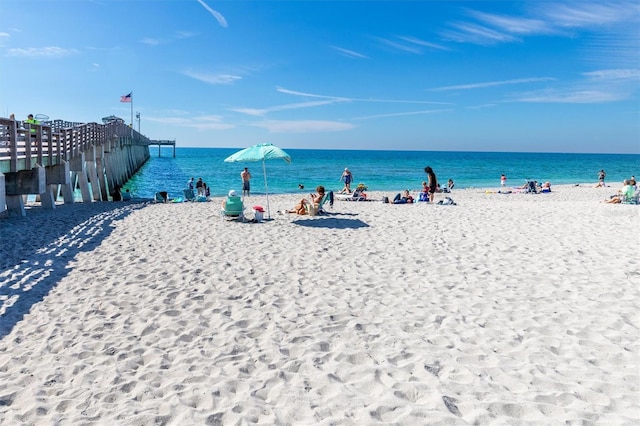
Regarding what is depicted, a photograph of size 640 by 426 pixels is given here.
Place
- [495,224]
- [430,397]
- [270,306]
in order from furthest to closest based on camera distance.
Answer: [495,224] < [270,306] < [430,397]

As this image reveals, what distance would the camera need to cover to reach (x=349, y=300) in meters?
5.15

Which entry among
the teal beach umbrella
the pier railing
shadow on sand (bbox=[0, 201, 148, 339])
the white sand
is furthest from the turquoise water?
the white sand

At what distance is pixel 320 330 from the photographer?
4.29 m

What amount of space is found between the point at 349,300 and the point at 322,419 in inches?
93.1

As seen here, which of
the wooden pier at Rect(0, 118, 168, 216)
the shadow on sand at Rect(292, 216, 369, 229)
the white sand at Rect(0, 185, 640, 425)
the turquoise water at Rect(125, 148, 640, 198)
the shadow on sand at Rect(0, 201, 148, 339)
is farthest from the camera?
the turquoise water at Rect(125, 148, 640, 198)

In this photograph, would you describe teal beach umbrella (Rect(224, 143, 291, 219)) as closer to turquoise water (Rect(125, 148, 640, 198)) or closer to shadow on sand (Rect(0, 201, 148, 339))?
shadow on sand (Rect(0, 201, 148, 339))

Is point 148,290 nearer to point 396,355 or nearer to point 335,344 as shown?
point 335,344

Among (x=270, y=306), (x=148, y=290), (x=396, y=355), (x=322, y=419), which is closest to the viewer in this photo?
(x=322, y=419)

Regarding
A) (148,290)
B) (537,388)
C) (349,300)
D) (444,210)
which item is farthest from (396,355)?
(444,210)

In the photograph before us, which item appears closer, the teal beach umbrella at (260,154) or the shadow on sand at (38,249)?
the shadow on sand at (38,249)

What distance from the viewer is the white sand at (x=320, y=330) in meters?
3.00

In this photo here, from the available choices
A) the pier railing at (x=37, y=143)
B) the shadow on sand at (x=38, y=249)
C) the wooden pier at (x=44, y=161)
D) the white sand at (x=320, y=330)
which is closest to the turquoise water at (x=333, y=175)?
the wooden pier at (x=44, y=161)

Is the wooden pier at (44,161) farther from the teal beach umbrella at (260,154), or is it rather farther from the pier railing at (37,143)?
the teal beach umbrella at (260,154)

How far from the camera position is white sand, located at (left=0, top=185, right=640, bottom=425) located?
9.85ft
